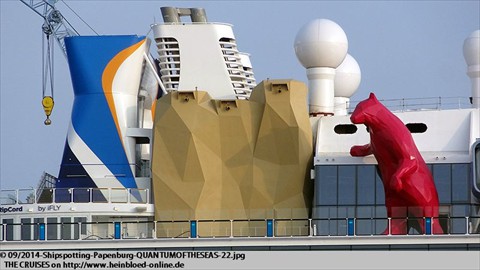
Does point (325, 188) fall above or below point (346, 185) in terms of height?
below

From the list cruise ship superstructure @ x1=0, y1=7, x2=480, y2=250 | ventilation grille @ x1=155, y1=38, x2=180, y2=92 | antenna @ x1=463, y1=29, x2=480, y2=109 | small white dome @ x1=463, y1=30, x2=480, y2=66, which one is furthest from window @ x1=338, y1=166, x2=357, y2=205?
small white dome @ x1=463, y1=30, x2=480, y2=66

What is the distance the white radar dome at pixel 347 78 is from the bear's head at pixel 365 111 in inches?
419

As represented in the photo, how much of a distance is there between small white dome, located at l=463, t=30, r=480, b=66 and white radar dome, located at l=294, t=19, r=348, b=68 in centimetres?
441

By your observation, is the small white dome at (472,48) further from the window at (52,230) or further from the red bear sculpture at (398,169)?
the window at (52,230)

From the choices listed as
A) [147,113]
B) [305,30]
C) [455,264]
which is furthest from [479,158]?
[147,113]

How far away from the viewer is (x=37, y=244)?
193 feet

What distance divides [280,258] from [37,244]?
310 inches

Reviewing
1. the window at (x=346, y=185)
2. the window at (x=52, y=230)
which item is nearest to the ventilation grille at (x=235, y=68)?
the window at (x=346, y=185)

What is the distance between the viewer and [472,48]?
6525 centimetres

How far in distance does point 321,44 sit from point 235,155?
17.8 feet

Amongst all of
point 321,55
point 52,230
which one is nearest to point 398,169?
point 321,55

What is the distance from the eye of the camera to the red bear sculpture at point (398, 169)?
5748cm

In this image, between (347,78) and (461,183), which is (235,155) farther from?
(347,78)

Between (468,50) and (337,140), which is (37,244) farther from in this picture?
(468,50)
